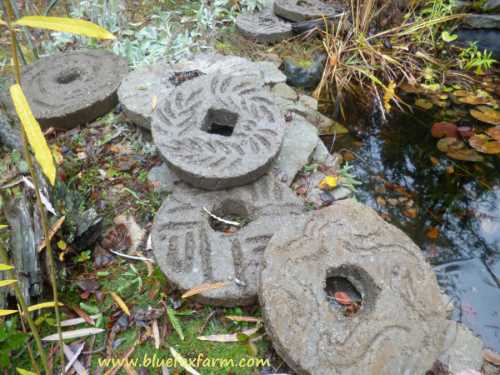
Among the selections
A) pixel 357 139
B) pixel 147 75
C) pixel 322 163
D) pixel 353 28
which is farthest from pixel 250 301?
pixel 353 28

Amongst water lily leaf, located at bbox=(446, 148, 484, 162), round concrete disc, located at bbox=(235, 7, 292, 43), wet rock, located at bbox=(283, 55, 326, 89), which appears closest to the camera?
water lily leaf, located at bbox=(446, 148, 484, 162)

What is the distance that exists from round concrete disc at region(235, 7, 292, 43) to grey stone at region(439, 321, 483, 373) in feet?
12.1

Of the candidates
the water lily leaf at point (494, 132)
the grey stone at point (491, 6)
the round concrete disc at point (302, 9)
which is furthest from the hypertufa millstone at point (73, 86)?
the grey stone at point (491, 6)

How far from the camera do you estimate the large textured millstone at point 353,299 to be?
185 centimetres

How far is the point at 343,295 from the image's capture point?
7.42 feet

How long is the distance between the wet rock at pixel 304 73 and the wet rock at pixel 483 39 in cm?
212

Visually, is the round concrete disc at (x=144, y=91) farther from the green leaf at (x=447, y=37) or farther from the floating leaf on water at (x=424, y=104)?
the green leaf at (x=447, y=37)

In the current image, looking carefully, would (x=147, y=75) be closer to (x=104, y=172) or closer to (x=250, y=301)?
(x=104, y=172)

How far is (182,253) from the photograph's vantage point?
2320 mm

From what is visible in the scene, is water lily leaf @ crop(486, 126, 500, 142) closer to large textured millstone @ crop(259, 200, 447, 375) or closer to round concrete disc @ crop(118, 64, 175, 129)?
large textured millstone @ crop(259, 200, 447, 375)

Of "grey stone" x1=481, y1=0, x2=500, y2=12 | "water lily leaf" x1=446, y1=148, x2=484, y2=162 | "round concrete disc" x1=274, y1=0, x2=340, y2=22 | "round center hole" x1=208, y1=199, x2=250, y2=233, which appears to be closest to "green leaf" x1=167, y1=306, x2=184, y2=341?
"round center hole" x1=208, y1=199, x2=250, y2=233

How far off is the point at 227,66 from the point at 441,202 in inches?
93.3

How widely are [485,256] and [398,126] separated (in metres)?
1.59

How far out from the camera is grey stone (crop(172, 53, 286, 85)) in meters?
3.71
